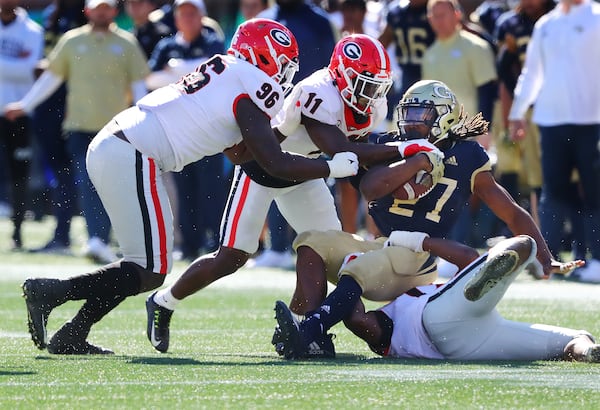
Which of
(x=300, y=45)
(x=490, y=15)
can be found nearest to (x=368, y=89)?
(x=300, y=45)

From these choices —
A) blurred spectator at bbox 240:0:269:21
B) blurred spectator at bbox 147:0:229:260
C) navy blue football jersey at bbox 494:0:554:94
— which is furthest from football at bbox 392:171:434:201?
blurred spectator at bbox 240:0:269:21

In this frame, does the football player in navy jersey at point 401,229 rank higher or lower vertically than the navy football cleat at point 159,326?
higher

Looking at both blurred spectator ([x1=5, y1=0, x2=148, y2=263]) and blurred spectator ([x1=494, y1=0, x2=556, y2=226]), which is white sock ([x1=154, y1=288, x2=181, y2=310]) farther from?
blurred spectator ([x1=5, y1=0, x2=148, y2=263])

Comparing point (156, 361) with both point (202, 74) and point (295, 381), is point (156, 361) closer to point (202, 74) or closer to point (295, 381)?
point (295, 381)

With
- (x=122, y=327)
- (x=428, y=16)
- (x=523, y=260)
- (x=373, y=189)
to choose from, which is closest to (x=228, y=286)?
(x=122, y=327)

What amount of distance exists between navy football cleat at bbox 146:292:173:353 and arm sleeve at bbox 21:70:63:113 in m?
5.52

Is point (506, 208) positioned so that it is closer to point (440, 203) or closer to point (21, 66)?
point (440, 203)

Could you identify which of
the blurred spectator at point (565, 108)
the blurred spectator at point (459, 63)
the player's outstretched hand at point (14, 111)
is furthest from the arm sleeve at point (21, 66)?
the blurred spectator at point (565, 108)

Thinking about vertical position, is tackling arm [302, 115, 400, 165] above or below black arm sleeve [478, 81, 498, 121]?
below

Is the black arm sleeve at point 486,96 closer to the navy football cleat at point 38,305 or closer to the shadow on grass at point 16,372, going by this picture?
the navy football cleat at point 38,305

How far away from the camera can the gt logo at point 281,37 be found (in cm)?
593

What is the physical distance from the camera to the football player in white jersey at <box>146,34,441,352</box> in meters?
5.95

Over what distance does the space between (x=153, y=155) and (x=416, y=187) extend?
1.15 metres

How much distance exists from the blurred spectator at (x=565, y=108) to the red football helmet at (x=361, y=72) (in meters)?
3.77
